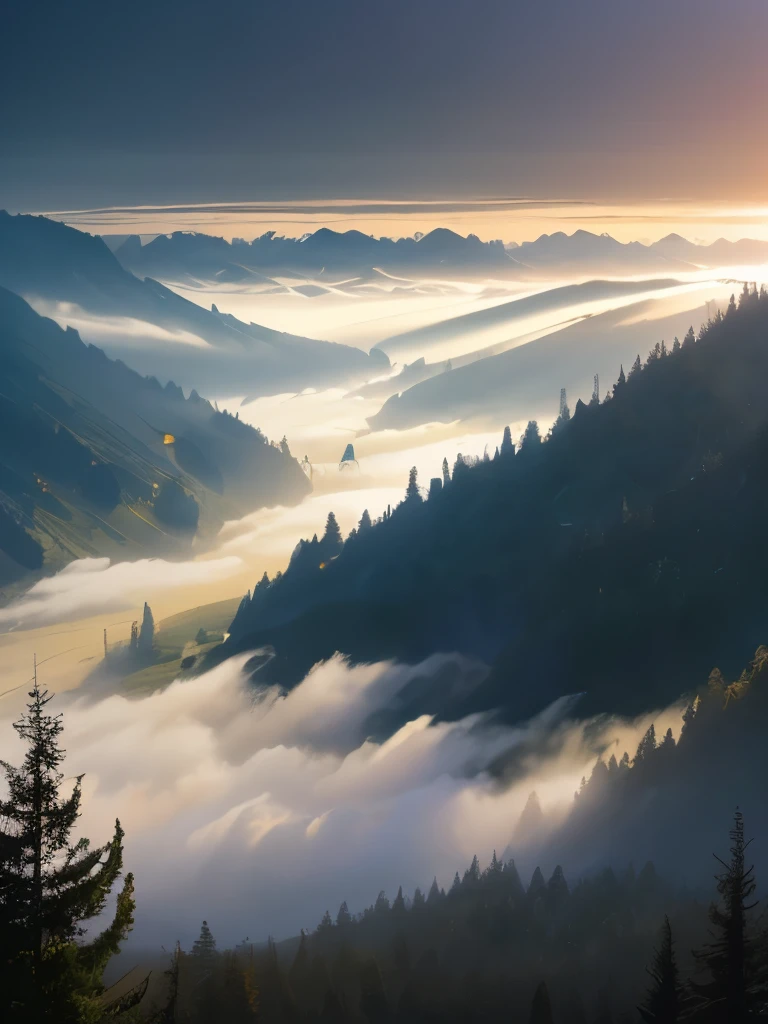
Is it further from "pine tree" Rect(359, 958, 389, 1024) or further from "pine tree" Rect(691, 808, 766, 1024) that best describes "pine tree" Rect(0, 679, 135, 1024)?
"pine tree" Rect(359, 958, 389, 1024)

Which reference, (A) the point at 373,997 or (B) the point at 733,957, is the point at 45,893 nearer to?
(B) the point at 733,957

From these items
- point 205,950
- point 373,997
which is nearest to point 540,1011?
point 373,997

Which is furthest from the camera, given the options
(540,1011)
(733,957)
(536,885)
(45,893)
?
(536,885)

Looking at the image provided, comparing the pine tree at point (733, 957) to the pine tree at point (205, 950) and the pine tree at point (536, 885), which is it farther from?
the pine tree at point (536, 885)

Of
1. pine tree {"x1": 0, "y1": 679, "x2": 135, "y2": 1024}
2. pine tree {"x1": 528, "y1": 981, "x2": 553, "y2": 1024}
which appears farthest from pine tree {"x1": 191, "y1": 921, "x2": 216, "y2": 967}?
pine tree {"x1": 0, "y1": 679, "x2": 135, "y2": 1024}

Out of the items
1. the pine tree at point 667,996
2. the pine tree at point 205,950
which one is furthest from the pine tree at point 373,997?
the pine tree at point 667,996

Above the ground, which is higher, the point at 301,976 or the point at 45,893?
the point at 45,893

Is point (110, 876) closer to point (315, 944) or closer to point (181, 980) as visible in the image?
point (181, 980)

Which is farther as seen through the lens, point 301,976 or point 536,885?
point 536,885

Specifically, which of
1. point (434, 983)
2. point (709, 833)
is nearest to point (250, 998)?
point (434, 983)
